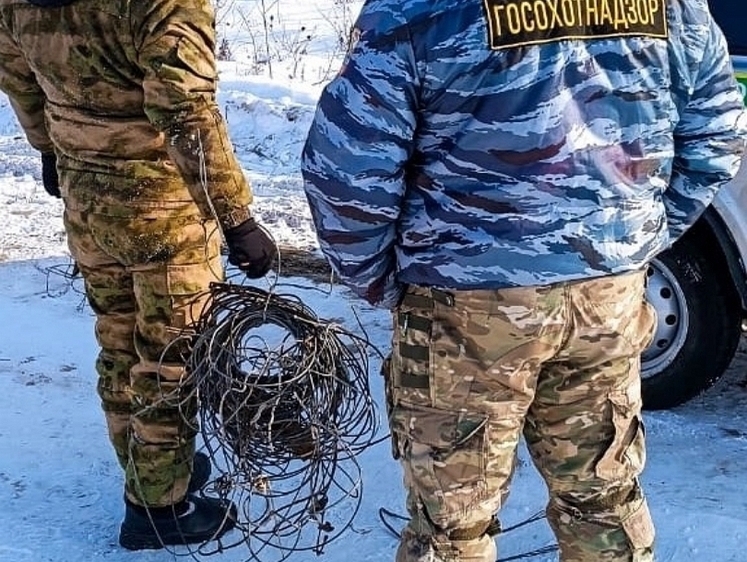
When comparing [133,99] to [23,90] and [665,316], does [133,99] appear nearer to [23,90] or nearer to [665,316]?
[23,90]

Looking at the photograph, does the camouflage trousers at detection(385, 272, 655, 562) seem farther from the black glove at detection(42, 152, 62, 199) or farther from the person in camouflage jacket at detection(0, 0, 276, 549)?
the black glove at detection(42, 152, 62, 199)

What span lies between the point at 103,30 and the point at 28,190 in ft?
16.1

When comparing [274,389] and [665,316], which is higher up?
[274,389]

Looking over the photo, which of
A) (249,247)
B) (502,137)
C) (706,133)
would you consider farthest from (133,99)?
(706,133)

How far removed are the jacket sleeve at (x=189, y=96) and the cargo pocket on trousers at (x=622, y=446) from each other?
111cm

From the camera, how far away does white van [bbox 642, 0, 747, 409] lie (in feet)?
13.3

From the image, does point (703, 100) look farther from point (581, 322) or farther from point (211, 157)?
point (211, 157)

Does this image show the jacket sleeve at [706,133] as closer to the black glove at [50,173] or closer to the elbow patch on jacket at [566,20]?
the elbow patch on jacket at [566,20]

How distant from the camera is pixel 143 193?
316 cm

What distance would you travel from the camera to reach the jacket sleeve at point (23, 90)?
3.34m

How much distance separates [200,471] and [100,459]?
57 centimetres

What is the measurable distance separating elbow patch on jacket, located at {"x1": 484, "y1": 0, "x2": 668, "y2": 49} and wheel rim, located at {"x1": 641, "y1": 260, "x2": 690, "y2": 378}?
2046mm

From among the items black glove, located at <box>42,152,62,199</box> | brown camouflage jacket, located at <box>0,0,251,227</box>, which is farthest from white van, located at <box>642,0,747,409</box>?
black glove, located at <box>42,152,62,199</box>

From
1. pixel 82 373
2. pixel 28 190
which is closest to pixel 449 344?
pixel 82 373
